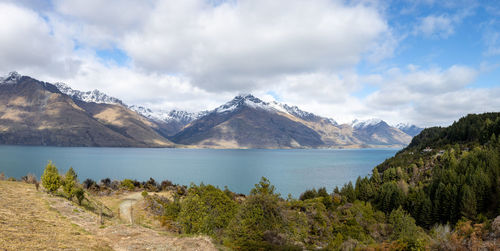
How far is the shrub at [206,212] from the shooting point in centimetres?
2255

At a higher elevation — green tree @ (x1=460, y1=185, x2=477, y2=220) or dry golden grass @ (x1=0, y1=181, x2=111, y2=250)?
dry golden grass @ (x1=0, y1=181, x2=111, y2=250)

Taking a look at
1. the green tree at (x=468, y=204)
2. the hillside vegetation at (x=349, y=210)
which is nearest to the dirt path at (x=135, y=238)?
the hillside vegetation at (x=349, y=210)

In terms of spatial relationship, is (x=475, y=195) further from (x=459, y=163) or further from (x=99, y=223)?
(x=99, y=223)

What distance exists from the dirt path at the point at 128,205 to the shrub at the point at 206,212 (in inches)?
502

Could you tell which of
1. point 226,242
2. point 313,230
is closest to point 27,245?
point 226,242

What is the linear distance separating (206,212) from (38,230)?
39.5 feet

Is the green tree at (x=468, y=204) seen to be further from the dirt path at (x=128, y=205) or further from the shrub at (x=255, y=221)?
the dirt path at (x=128, y=205)

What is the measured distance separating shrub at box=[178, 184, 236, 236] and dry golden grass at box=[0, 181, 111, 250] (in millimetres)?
6832

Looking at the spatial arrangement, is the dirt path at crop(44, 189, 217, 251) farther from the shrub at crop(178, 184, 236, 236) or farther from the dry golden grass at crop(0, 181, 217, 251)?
the shrub at crop(178, 184, 236, 236)

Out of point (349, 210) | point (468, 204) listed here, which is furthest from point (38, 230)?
point (468, 204)

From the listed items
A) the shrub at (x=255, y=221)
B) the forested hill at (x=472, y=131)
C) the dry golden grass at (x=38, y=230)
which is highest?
the forested hill at (x=472, y=131)

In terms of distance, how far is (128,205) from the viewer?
139ft

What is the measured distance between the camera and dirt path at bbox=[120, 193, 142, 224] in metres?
36.0

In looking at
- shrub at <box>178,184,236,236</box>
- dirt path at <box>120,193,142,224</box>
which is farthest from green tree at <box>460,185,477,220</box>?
dirt path at <box>120,193,142,224</box>
